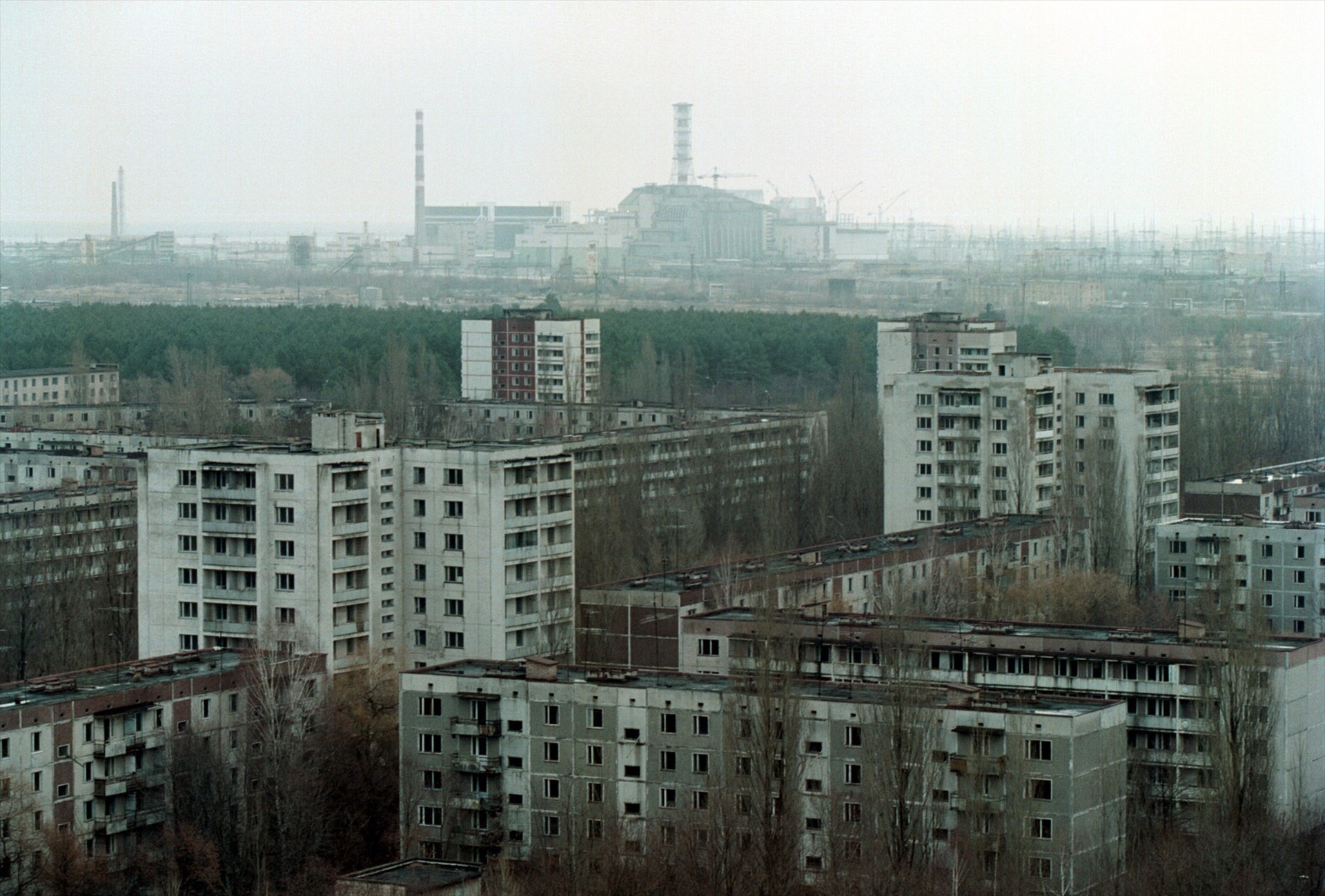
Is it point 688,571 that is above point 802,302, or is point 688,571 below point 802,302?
below

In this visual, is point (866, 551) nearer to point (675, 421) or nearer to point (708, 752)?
point (708, 752)

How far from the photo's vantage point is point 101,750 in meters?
11.3

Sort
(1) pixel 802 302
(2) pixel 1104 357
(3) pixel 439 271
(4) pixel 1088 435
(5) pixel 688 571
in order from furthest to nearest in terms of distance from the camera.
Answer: (3) pixel 439 271 < (1) pixel 802 302 < (2) pixel 1104 357 < (4) pixel 1088 435 < (5) pixel 688 571

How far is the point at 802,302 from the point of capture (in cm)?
6831

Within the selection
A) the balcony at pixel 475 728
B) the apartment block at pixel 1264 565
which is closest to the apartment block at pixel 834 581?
the apartment block at pixel 1264 565

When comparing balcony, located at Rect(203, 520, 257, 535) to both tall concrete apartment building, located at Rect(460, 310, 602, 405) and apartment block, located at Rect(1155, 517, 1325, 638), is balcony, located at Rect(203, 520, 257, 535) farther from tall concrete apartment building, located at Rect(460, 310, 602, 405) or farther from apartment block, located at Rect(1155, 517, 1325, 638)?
tall concrete apartment building, located at Rect(460, 310, 602, 405)

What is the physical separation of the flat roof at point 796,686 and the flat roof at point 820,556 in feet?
6.89

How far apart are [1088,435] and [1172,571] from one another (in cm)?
319

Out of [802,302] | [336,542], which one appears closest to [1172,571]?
[336,542]

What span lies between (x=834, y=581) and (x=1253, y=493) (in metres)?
5.59

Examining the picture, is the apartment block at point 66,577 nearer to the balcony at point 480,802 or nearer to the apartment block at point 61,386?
the balcony at point 480,802

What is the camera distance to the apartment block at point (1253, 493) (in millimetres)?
19406

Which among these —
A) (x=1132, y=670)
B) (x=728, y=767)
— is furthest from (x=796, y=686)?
(x=1132, y=670)

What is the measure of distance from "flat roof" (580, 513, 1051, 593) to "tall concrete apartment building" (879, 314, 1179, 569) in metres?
0.73
